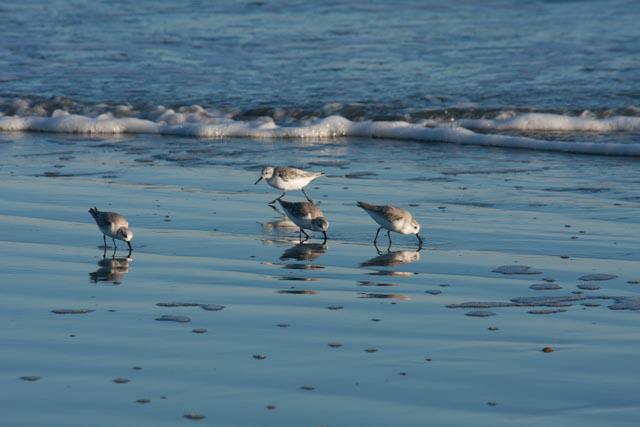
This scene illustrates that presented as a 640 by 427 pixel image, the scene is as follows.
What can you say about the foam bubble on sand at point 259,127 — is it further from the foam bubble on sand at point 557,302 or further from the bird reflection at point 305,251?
the foam bubble on sand at point 557,302

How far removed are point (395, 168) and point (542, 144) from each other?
101 inches

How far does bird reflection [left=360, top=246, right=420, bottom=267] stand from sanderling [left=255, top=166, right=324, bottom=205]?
7.74 ft

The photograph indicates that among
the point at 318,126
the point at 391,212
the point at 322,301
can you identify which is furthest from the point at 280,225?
the point at 318,126

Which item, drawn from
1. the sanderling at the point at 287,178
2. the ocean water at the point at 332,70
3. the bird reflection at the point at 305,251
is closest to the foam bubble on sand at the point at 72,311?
the bird reflection at the point at 305,251

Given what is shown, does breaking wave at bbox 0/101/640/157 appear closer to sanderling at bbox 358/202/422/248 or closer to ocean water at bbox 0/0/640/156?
ocean water at bbox 0/0/640/156

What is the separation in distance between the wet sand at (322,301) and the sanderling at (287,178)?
220 mm

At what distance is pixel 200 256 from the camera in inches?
367

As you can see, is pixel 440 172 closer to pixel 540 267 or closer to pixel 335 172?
pixel 335 172

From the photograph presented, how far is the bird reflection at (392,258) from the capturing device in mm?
9250

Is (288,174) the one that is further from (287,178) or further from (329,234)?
(329,234)

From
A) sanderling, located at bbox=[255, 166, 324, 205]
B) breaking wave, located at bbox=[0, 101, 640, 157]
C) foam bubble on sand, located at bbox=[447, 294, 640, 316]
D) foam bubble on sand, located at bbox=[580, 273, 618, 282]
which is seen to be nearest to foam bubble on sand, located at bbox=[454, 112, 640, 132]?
breaking wave, located at bbox=[0, 101, 640, 157]

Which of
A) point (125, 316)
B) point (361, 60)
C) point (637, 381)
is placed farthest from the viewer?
point (361, 60)

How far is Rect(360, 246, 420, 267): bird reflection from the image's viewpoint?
9.25 m

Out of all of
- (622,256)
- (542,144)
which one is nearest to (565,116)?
(542,144)
